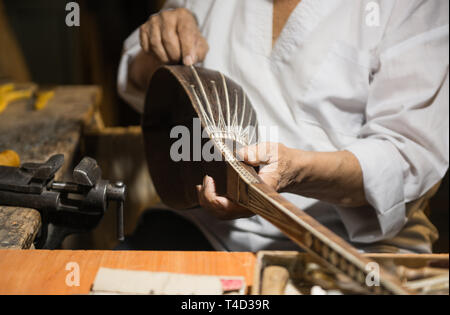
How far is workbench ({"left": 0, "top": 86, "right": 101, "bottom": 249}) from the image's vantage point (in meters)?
0.53

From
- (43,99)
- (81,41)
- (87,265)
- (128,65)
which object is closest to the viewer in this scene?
(87,265)

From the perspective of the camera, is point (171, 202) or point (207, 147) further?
point (171, 202)

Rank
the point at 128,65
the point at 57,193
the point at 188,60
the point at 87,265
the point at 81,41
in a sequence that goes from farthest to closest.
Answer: the point at 81,41 → the point at 128,65 → the point at 188,60 → the point at 57,193 → the point at 87,265

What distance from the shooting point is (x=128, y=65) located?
0.88 metres

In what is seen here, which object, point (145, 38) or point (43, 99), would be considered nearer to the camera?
point (145, 38)

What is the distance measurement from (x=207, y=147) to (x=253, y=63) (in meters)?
0.20

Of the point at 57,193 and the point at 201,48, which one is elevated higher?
the point at 201,48

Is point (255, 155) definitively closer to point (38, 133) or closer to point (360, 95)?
point (360, 95)

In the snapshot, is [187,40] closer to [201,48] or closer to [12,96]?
[201,48]

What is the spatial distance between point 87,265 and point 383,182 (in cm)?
39

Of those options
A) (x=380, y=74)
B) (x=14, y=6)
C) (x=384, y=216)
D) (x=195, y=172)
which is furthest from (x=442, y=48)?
(x=14, y=6)

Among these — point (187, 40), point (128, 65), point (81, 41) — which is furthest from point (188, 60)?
point (81, 41)

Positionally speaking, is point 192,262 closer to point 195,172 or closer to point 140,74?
point 195,172

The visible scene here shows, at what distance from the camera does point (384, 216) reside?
2.03 feet
